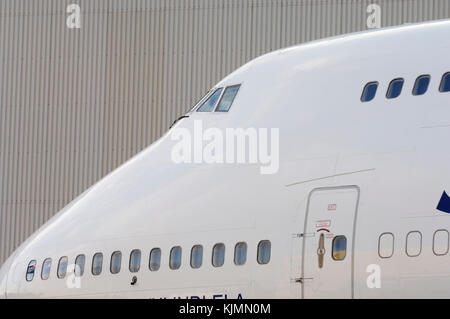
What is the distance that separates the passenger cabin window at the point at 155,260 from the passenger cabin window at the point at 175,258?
8.2 inches

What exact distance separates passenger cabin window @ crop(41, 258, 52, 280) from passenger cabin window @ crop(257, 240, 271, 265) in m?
4.05

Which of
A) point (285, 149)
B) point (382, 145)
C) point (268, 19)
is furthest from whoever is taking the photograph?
point (268, 19)

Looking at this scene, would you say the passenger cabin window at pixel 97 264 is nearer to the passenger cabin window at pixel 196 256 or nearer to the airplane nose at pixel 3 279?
the passenger cabin window at pixel 196 256

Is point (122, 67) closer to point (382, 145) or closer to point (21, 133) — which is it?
point (21, 133)

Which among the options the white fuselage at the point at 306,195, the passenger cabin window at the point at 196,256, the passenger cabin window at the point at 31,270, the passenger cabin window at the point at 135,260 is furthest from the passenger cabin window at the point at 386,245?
the passenger cabin window at the point at 31,270

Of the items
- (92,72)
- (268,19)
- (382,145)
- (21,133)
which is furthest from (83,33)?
(382,145)

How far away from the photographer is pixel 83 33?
35531mm

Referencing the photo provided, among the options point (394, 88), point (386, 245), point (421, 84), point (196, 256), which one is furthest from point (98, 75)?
point (386, 245)

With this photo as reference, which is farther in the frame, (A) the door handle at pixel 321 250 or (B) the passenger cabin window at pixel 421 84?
(A) the door handle at pixel 321 250

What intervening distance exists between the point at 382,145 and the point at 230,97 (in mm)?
3508

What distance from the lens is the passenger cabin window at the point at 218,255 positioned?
14617 millimetres

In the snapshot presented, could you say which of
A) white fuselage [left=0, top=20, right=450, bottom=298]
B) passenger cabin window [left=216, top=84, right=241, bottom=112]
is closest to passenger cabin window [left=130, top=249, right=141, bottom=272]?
white fuselage [left=0, top=20, right=450, bottom=298]

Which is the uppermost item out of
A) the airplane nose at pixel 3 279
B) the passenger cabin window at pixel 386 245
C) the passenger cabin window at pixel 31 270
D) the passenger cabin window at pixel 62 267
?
the passenger cabin window at pixel 386 245

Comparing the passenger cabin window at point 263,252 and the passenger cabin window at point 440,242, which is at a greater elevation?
the passenger cabin window at point 440,242
